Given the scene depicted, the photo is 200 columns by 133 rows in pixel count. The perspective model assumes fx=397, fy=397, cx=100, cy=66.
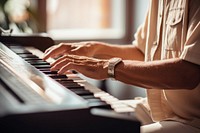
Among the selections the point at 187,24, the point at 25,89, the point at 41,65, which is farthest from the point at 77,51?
the point at 25,89

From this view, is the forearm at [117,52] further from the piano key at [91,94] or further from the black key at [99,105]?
the black key at [99,105]

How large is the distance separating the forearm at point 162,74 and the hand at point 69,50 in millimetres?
402

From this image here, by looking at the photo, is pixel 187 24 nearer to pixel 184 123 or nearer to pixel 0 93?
pixel 184 123

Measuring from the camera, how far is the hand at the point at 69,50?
5.09ft

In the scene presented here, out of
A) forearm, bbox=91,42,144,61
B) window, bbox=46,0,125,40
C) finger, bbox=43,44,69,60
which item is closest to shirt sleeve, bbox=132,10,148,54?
forearm, bbox=91,42,144,61

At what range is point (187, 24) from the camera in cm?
132

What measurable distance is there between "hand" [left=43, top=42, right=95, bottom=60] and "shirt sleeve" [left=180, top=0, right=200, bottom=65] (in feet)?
1.74

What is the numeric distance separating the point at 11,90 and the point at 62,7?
3414 mm

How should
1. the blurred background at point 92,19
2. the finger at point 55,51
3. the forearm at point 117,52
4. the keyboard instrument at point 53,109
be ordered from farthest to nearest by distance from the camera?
the blurred background at point 92,19 < the forearm at point 117,52 < the finger at point 55,51 < the keyboard instrument at point 53,109

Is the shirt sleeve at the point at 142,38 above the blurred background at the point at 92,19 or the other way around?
above

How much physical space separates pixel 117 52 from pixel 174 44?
1.49 ft

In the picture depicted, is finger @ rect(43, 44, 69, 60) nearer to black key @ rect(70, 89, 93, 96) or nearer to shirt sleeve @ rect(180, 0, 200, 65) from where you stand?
black key @ rect(70, 89, 93, 96)

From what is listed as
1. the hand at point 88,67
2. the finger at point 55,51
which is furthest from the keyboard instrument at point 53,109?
the finger at point 55,51

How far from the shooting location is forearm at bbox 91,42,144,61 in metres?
1.78
